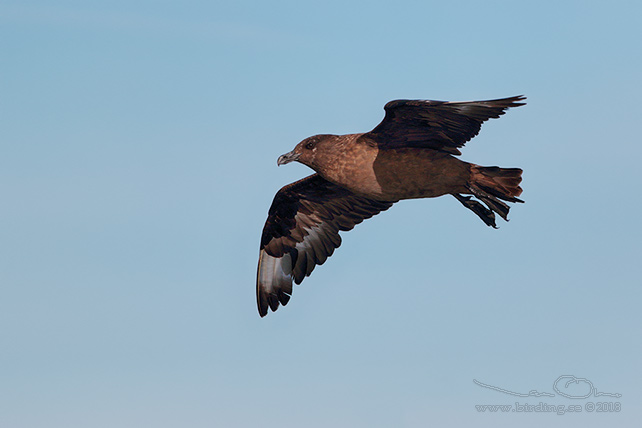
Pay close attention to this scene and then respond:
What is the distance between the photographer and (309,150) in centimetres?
1035

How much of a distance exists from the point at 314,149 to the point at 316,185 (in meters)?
1.23

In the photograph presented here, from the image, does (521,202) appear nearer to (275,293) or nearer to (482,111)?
(482,111)

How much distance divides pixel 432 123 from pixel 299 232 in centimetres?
296

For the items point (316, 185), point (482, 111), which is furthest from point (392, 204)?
point (482, 111)

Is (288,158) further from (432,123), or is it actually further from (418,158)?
(432,123)

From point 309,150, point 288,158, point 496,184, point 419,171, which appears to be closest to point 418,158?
point 419,171

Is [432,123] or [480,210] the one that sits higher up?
[432,123]

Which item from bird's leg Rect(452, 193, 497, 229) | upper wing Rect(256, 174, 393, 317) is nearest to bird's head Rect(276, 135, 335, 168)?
upper wing Rect(256, 174, 393, 317)

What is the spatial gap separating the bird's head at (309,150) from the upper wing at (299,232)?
114 centimetres

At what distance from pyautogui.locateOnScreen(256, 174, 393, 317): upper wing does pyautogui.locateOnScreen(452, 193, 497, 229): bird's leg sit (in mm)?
1403

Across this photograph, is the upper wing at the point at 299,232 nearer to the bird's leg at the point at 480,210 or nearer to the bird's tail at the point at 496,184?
the bird's leg at the point at 480,210

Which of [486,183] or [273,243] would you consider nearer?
[486,183]

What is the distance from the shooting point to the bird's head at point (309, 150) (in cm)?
1023

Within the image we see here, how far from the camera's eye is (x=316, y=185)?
37.6 ft
